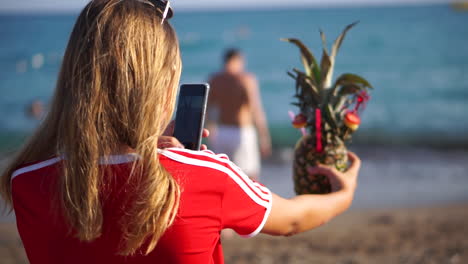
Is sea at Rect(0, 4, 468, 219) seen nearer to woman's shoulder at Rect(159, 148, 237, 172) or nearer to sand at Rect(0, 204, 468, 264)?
sand at Rect(0, 204, 468, 264)

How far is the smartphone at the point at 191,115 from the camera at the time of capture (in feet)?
5.33

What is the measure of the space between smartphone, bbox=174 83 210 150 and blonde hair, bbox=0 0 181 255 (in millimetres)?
227

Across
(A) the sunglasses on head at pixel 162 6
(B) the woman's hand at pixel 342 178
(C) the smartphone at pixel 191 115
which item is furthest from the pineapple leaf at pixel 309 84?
(A) the sunglasses on head at pixel 162 6

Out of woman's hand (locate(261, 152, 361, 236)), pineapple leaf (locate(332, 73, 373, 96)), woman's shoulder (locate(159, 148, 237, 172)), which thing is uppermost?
pineapple leaf (locate(332, 73, 373, 96))

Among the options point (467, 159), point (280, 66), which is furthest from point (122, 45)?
point (280, 66)

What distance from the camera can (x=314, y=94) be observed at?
2.39 meters

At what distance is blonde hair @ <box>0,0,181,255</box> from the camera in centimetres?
132

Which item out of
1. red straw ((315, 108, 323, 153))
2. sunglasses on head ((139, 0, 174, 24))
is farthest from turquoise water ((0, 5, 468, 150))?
sunglasses on head ((139, 0, 174, 24))

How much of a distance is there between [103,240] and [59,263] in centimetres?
13

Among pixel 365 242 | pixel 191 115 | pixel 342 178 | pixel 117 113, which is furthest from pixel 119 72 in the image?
pixel 365 242

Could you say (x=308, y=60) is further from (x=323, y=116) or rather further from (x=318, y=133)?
(x=318, y=133)

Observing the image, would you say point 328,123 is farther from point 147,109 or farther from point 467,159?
point 467,159

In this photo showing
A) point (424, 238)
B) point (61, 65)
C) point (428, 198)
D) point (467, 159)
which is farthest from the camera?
point (467, 159)

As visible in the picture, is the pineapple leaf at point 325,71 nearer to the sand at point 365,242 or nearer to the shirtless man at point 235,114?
the sand at point 365,242
